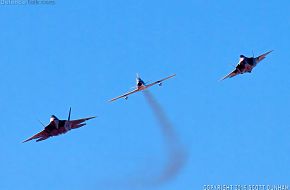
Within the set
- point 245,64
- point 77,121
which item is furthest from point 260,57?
point 77,121

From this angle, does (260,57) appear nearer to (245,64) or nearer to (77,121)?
(245,64)

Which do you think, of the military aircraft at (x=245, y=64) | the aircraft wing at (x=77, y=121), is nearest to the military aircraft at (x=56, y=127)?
the aircraft wing at (x=77, y=121)

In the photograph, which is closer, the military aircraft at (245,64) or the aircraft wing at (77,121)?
the aircraft wing at (77,121)

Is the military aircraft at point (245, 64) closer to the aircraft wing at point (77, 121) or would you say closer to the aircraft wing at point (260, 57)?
the aircraft wing at point (260, 57)

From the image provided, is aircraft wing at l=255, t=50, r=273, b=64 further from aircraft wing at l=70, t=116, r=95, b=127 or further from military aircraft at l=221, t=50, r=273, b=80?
aircraft wing at l=70, t=116, r=95, b=127

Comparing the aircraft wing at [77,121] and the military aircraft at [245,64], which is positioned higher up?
the military aircraft at [245,64]

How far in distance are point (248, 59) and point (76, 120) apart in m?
32.6

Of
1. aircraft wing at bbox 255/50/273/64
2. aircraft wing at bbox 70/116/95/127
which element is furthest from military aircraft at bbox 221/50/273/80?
aircraft wing at bbox 70/116/95/127

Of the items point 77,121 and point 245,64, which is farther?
point 245,64

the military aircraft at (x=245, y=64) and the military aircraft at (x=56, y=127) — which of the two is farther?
the military aircraft at (x=245, y=64)

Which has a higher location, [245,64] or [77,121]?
[245,64]

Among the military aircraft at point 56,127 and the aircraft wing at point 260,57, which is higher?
the aircraft wing at point 260,57

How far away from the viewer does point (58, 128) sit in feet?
383

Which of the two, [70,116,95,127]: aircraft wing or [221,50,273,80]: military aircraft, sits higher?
[221,50,273,80]: military aircraft
